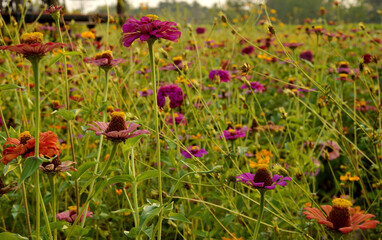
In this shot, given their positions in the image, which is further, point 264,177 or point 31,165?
point 264,177

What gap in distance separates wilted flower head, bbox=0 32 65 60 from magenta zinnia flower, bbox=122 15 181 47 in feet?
0.56

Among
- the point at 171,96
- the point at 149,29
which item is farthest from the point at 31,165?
the point at 171,96

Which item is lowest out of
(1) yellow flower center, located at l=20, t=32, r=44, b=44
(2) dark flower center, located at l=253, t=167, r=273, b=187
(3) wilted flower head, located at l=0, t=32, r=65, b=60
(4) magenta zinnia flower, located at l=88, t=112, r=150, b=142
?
(2) dark flower center, located at l=253, t=167, r=273, b=187

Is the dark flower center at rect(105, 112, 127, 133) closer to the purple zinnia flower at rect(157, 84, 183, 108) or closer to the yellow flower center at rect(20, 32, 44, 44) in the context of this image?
the yellow flower center at rect(20, 32, 44, 44)

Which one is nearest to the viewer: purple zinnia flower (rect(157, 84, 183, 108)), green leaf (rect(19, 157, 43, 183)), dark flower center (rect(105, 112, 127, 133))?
green leaf (rect(19, 157, 43, 183))

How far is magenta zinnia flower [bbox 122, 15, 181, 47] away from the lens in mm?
718

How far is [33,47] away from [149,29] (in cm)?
22

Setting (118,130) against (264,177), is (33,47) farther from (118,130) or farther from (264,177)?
(264,177)

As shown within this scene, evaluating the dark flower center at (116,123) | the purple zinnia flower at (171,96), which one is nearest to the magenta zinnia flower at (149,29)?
the dark flower center at (116,123)

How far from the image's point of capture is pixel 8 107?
1927 millimetres

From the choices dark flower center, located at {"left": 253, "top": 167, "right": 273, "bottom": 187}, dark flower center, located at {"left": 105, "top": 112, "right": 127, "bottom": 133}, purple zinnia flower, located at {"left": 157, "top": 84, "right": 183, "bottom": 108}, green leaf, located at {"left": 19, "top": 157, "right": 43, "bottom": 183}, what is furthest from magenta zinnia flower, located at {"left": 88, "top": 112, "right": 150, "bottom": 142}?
purple zinnia flower, located at {"left": 157, "top": 84, "right": 183, "bottom": 108}

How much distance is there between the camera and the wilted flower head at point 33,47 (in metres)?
0.60

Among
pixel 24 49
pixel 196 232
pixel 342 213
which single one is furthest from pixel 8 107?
pixel 342 213

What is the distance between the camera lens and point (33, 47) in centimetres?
61
